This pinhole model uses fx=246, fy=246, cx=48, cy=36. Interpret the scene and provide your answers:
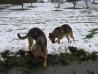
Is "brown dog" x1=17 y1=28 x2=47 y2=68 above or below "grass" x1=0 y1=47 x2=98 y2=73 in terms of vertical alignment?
above

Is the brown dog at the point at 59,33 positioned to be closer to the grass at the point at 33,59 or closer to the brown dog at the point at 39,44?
the grass at the point at 33,59

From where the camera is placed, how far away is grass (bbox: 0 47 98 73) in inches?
282

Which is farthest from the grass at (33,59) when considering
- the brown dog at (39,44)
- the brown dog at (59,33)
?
the brown dog at (59,33)

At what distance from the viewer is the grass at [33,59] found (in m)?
7.16

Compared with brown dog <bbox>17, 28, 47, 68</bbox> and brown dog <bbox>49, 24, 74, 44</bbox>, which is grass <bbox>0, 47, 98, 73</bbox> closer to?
brown dog <bbox>17, 28, 47, 68</bbox>

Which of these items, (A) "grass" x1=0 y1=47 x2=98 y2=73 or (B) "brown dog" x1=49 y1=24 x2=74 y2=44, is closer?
(A) "grass" x1=0 y1=47 x2=98 y2=73

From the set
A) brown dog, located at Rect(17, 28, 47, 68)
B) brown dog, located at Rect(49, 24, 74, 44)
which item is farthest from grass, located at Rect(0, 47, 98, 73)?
brown dog, located at Rect(49, 24, 74, 44)

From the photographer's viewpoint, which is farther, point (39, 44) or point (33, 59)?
point (33, 59)

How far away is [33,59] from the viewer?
7.51 metres

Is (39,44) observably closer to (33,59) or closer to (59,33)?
(33,59)

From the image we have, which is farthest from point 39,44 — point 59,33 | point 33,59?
point 59,33

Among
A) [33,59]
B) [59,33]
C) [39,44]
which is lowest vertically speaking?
[33,59]

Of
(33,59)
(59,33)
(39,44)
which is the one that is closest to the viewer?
(39,44)

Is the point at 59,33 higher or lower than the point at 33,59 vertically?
higher
